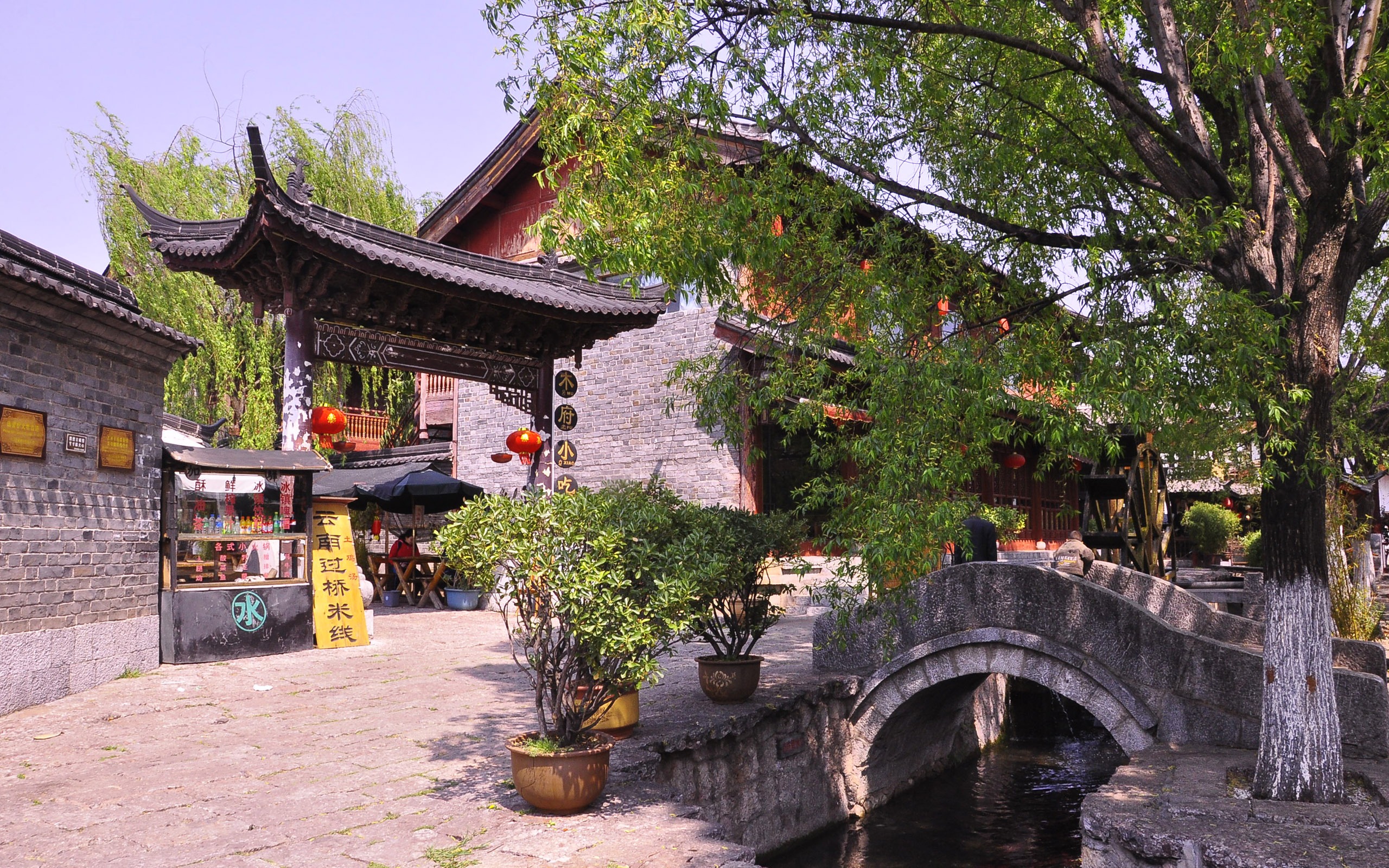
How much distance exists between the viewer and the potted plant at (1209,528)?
22891 mm

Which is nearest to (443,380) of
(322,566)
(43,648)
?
(322,566)

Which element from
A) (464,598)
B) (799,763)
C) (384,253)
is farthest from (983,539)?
(464,598)

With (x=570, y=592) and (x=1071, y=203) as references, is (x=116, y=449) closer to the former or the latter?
(x=570, y=592)

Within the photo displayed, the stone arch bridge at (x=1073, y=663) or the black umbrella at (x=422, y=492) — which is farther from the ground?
the black umbrella at (x=422, y=492)

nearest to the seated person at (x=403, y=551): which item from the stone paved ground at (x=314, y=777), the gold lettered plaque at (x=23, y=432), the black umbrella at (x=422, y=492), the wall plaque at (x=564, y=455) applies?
the black umbrella at (x=422, y=492)

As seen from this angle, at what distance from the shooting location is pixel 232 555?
8.95 metres

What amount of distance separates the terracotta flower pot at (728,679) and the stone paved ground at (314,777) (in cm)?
17

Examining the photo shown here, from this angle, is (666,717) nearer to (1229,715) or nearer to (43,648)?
(1229,715)

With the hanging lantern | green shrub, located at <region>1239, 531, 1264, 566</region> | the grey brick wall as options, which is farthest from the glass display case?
green shrub, located at <region>1239, 531, 1264, 566</region>

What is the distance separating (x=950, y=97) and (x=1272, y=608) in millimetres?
4162

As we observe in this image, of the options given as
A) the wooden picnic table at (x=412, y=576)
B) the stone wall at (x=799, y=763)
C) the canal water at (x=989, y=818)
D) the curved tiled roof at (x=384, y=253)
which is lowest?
the canal water at (x=989, y=818)

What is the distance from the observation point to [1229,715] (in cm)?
648

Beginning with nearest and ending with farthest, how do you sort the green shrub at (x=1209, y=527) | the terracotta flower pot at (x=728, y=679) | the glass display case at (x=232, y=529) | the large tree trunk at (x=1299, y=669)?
1. the large tree trunk at (x=1299, y=669)
2. the terracotta flower pot at (x=728, y=679)
3. the glass display case at (x=232, y=529)
4. the green shrub at (x=1209, y=527)

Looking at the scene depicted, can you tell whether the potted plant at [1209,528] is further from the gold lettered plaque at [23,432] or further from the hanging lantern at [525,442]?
the gold lettered plaque at [23,432]
